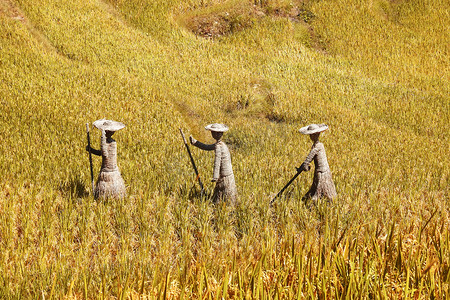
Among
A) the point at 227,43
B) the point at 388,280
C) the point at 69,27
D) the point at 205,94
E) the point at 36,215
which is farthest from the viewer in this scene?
the point at 227,43

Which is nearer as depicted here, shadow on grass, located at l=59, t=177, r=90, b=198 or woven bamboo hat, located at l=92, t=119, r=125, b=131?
woven bamboo hat, located at l=92, t=119, r=125, b=131

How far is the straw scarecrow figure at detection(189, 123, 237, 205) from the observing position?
539 cm

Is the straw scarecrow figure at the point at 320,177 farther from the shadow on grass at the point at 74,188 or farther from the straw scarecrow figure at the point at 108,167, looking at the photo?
the shadow on grass at the point at 74,188

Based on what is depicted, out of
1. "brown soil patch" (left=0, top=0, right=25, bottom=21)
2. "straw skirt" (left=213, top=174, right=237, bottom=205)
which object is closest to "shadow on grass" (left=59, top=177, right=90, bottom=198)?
"straw skirt" (left=213, top=174, right=237, bottom=205)

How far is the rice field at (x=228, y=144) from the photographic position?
140 inches

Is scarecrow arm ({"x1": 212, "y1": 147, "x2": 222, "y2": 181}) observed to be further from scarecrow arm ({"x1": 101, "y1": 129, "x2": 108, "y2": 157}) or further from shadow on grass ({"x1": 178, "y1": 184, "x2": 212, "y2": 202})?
scarecrow arm ({"x1": 101, "y1": 129, "x2": 108, "y2": 157})

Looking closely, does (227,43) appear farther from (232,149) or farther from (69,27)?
(232,149)

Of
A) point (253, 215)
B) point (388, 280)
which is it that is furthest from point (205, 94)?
point (388, 280)

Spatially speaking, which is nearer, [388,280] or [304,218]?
[388,280]

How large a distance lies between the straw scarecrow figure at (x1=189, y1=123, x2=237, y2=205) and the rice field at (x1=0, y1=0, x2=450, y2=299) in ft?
0.61

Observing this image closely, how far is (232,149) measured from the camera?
9.56m

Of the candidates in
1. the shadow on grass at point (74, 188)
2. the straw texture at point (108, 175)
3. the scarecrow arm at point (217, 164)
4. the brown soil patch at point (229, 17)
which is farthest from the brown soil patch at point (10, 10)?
the scarecrow arm at point (217, 164)

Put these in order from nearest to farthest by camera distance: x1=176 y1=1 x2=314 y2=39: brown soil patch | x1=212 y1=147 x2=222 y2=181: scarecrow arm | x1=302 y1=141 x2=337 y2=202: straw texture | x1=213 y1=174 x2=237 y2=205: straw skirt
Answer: x1=212 y1=147 x2=222 y2=181: scarecrow arm
x1=213 y1=174 x2=237 y2=205: straw skirt
x1=302 y1=141 x2=337 y2=202: straw texture
x1=176 y1=1 x2=314 y2=39: brown soil patch

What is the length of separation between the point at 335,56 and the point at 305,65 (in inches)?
84.6
